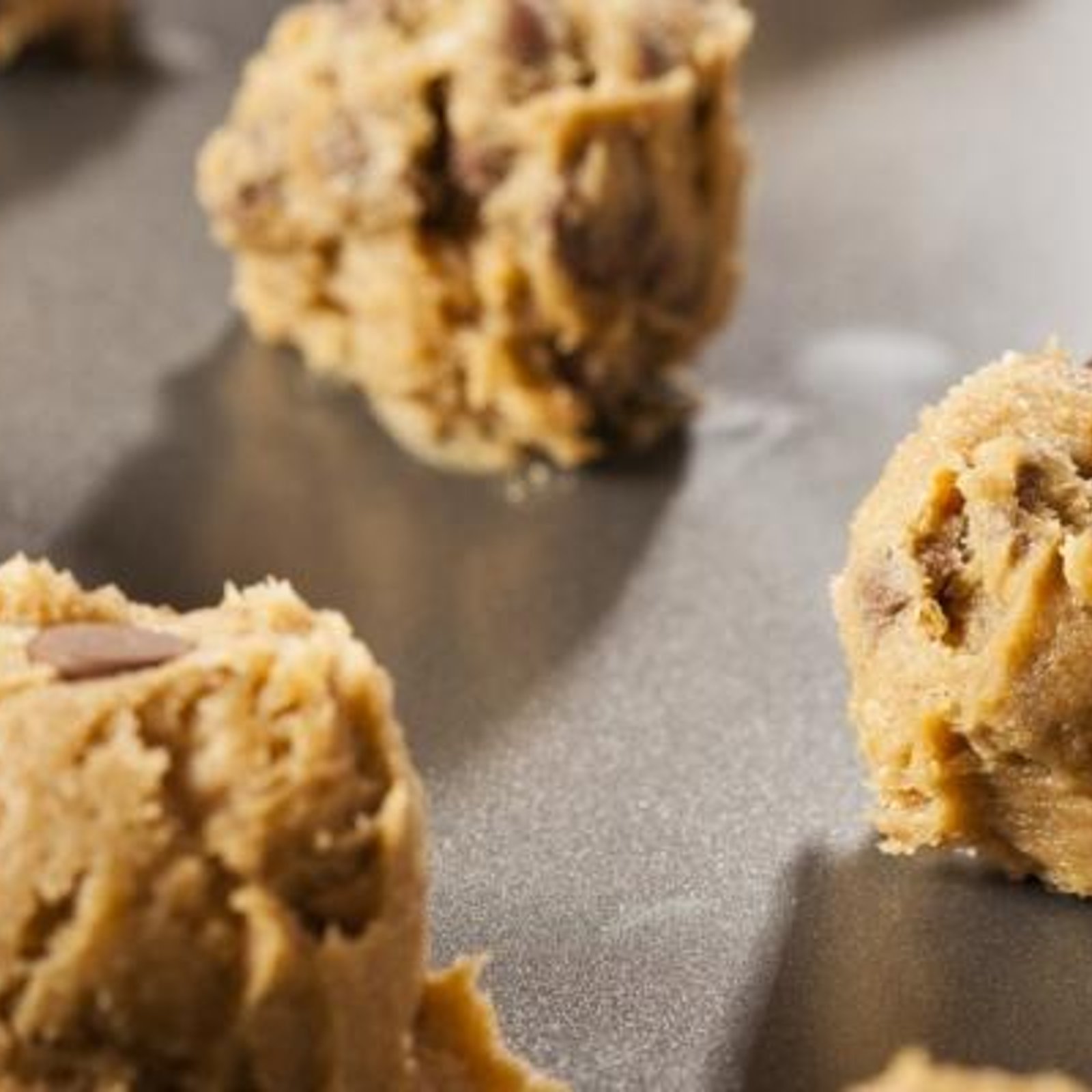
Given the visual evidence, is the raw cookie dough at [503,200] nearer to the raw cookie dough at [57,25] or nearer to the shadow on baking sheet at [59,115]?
the shadow on baking sheet at [59,115]

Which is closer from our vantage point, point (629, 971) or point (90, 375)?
point (629, 971)

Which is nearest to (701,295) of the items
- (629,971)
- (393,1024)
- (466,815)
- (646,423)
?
(646,423)

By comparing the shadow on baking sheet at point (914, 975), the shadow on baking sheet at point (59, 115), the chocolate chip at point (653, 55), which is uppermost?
the chocolate chip at point (653, 55)

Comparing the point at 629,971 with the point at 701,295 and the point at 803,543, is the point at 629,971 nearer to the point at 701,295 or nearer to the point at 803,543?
the point at 803,543

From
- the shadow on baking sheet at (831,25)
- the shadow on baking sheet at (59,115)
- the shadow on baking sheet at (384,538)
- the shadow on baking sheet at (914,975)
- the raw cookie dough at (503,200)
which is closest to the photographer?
the shadow on baking sheet at (914,975)

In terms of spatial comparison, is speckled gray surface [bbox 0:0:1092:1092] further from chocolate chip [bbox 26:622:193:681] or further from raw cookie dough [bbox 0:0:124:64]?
chocolate chip [bbox 26:622:193:681]

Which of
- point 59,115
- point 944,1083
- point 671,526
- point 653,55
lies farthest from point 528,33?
point 944,1083

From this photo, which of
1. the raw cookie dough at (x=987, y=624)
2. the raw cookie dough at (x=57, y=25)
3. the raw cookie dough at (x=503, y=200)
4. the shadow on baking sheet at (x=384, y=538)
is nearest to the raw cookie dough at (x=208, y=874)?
the raw cookie dough at (x=987, y=624)
